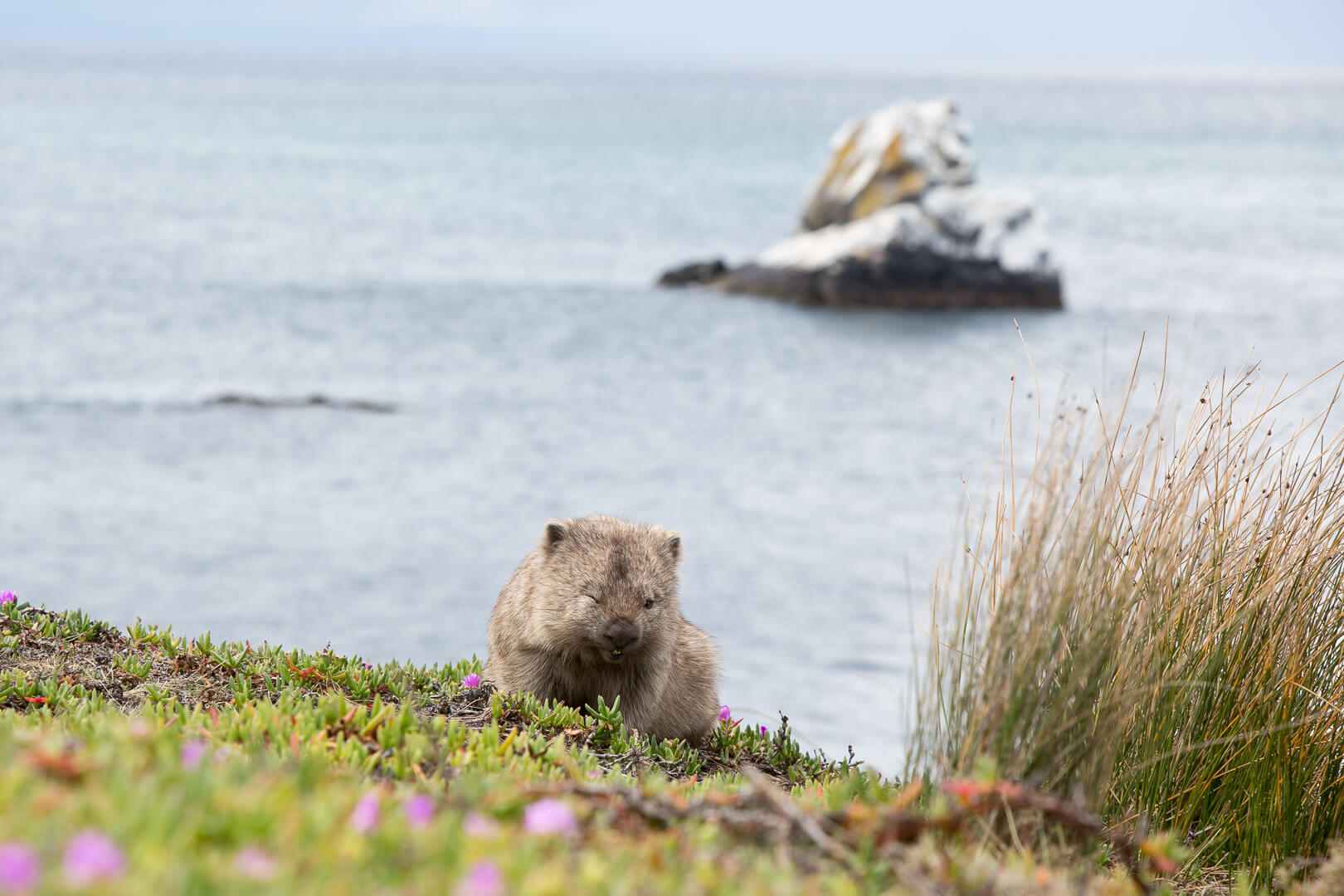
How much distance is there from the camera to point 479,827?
2758mm

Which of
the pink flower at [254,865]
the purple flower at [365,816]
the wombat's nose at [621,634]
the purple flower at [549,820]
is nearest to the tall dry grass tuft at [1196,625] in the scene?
the wombat's nose at [621,634]

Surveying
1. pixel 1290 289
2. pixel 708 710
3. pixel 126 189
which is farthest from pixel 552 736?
pixel 126 189

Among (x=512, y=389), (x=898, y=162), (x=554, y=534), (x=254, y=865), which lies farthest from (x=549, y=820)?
(x=898, y=162)

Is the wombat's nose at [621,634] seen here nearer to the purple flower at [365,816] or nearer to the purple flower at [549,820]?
the purple flower at [549,820]

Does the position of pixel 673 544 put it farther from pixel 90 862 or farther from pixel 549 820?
pixel 90 862

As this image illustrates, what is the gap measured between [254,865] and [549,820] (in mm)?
A: 692

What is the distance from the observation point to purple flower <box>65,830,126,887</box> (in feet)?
7.07

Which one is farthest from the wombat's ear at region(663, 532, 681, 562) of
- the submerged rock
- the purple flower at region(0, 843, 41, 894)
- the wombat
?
the submerged rock

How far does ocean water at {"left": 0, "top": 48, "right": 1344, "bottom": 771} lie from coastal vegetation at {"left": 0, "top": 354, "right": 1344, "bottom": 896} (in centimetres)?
55

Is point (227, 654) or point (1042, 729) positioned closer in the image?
point (1042, 729)

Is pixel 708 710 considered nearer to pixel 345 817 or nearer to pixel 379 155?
pixel 345 817

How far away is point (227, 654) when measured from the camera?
244 inches

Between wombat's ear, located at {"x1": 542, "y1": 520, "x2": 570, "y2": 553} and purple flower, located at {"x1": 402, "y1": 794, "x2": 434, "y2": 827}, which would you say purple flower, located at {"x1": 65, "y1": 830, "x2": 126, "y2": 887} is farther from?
wombat's ear, located at {"x1": 542, "y1": 520, "x2": 570, "y2": 553}

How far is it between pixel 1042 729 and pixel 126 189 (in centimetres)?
7397
